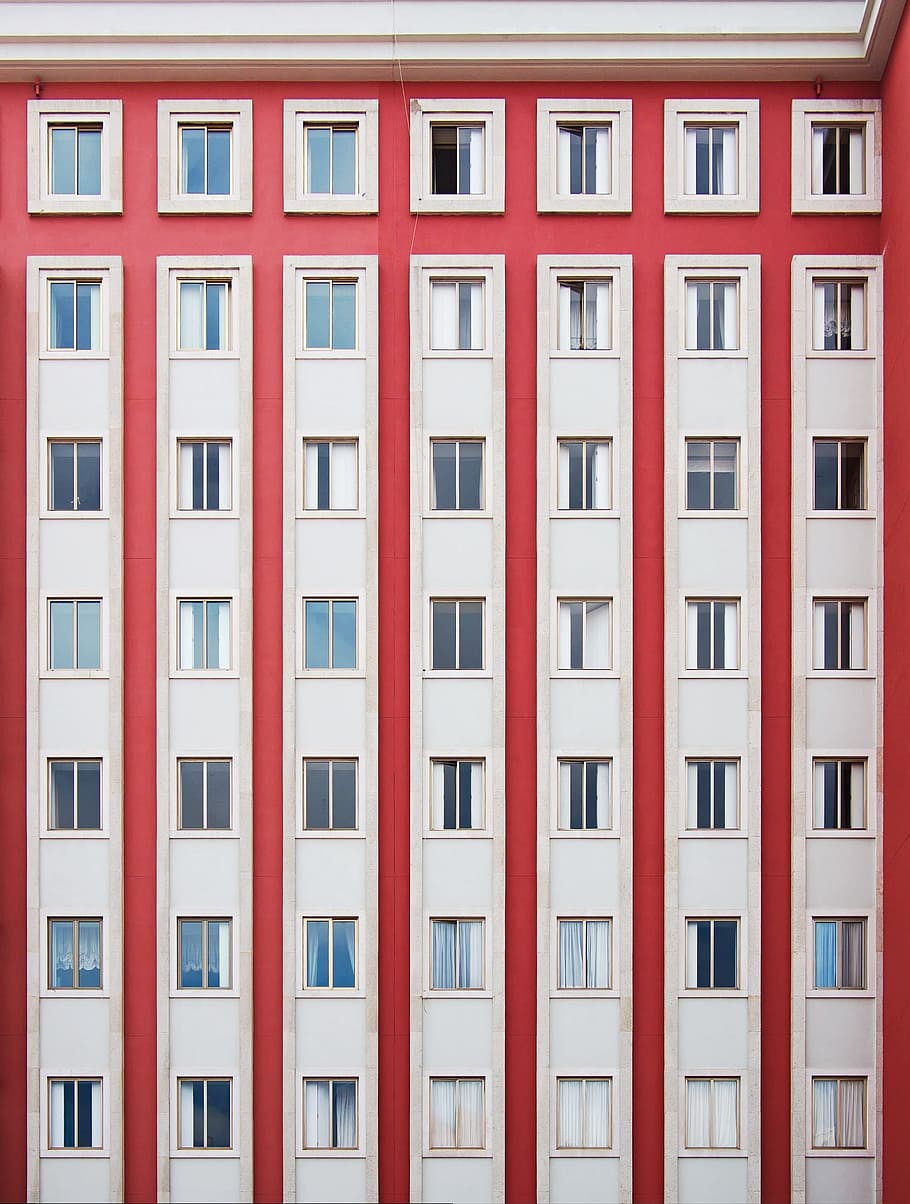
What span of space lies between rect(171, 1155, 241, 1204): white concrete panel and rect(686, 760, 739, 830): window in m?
9.17

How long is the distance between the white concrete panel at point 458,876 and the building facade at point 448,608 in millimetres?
80

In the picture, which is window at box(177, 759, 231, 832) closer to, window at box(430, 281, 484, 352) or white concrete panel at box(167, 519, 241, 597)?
white concrete panel at box(167, 519, 241, 597)

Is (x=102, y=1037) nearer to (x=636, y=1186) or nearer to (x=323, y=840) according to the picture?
(x=323, y=840)

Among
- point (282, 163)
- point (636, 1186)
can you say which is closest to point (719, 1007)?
point (636, 1186)

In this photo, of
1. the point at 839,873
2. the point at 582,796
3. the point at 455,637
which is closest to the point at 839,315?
the point at 455,637

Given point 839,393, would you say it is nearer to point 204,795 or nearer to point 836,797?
point 836,797

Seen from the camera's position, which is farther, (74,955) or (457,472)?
(457,472)

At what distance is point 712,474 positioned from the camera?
668 inches

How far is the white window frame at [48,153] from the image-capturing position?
671 inches

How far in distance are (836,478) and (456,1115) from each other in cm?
1191

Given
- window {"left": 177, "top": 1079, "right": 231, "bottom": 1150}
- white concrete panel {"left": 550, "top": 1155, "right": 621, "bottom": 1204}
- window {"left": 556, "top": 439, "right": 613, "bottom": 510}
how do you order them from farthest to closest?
window {"left": 556, "top": 439, "right": 613, "bottom": 510}, window {"left": 177, "top": 1079, "right": 231, "bottom": 1150}, white concrete panel {"left": 550, "top": 1155, "right": 621, "bottom": 1204}

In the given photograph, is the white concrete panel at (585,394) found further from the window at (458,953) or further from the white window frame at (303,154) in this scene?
the window at (458,953)

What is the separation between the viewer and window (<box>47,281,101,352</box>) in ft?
56.1

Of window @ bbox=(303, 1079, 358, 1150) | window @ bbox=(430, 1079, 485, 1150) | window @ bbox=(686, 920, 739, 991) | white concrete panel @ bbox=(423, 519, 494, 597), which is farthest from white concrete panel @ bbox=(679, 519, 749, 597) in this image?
window @ bbox=(303, 1079, 358, 1150)
